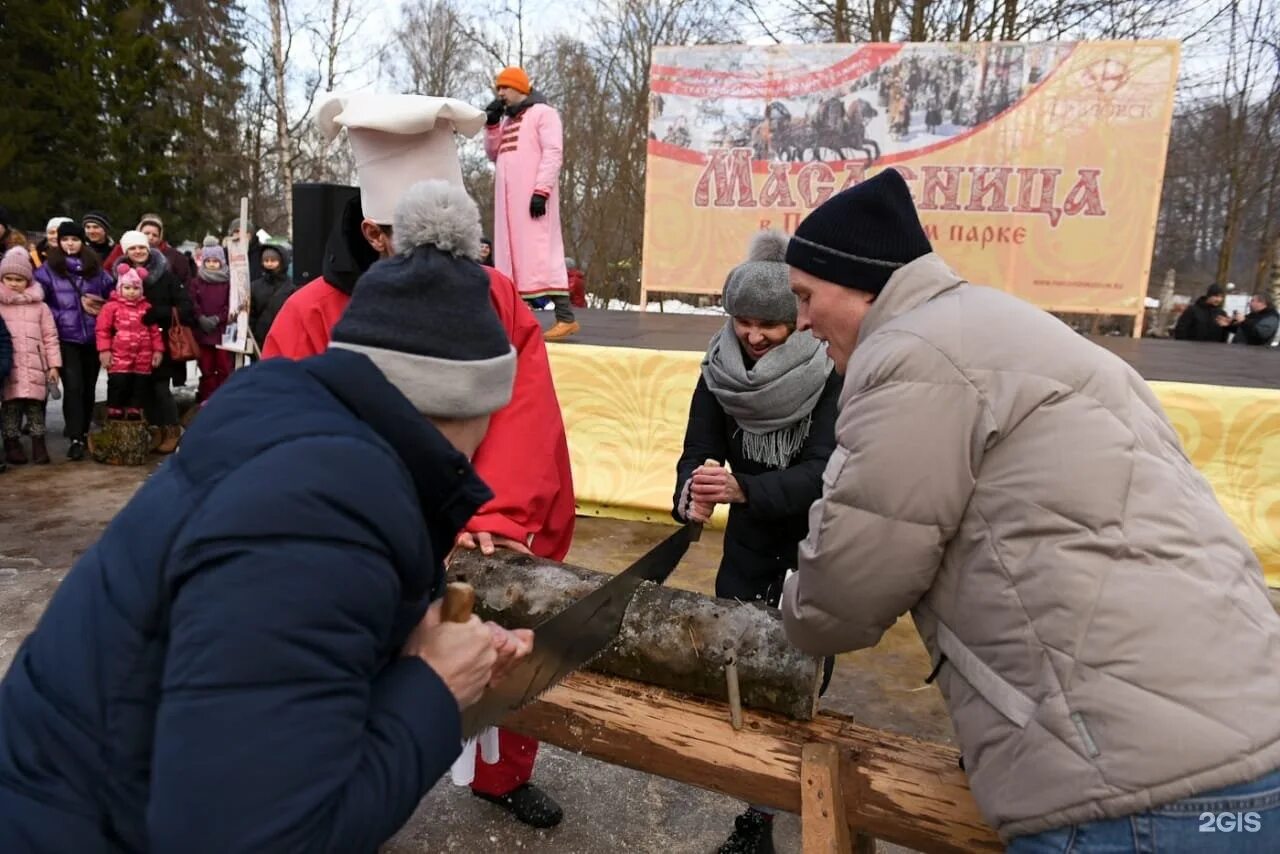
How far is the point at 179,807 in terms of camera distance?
2.75 ft

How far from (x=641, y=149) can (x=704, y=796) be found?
20302 mm

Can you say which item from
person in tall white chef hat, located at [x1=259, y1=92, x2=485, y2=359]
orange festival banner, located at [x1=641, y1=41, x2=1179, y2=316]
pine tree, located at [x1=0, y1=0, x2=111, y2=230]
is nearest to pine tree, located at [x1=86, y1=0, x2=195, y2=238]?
pine tree, located at [x1=0, y1=0, x2=111, y2=230]

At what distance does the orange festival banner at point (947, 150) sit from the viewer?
8672mm

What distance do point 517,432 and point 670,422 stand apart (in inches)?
124

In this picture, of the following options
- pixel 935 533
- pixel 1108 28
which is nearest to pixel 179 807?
pixel 935 533

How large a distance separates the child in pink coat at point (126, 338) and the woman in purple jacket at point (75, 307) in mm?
358

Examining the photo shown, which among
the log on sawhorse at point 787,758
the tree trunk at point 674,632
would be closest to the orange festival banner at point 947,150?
the tree trunk at point 674,632

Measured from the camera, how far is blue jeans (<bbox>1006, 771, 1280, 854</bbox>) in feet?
3.86

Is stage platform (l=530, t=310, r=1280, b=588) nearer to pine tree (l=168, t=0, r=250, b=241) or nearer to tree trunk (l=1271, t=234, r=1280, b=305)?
tree trunk (l=1271, t=234, r=1280, b=305)

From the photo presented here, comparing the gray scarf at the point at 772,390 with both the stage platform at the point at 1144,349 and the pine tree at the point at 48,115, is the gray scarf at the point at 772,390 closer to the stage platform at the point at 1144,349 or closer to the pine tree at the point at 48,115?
the stage platform at the point at 1144,349

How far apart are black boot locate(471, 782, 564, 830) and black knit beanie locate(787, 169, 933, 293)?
2.02m

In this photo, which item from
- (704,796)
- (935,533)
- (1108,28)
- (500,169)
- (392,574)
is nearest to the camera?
(392,574)

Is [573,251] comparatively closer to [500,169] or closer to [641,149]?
[641,149]

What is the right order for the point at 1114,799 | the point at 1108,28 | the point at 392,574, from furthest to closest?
the point at 1108,28 → the point at 1114,799 → the point at 392,574
